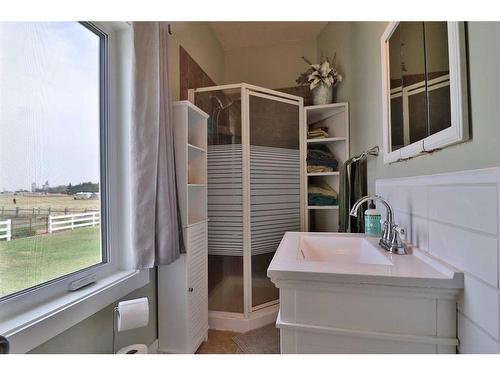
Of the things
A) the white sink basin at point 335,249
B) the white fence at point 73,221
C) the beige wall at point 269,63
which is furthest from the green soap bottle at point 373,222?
the beige wall at point 269,63

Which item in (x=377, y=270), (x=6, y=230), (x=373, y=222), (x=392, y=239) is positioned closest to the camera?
(x=377, y=270)

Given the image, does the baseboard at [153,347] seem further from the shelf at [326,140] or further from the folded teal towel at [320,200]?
the shelf at [326,140]

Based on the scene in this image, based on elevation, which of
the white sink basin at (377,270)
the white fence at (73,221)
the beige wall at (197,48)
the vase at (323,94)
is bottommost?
the white sink basin at (377,270)

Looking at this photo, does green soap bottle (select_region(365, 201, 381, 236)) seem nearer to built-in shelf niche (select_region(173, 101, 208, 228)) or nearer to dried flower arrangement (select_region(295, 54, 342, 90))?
built-in shelf niche (select_region(173, 101, 208, 228))

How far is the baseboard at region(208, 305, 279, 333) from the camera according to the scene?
1846 millimetres

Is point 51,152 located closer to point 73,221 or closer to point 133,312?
point 73,221

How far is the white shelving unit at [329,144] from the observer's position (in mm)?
2051

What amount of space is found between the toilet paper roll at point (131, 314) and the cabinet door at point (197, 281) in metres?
0.37

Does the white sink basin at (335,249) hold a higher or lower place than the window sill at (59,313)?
higher

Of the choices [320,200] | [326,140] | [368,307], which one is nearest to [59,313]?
[368,307]

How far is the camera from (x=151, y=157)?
1.27m

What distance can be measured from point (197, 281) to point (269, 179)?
3.12 ft

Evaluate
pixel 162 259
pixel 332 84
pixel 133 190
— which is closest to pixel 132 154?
pixel 133 190

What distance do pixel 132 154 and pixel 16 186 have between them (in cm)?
47
